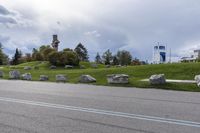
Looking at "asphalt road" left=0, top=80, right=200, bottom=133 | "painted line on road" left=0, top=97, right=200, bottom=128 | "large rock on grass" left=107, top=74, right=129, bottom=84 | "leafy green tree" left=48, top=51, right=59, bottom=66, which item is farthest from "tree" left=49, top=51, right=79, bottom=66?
"asphalt road" left=0, top=80, right=200, bottom=133

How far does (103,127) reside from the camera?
7.37 metres

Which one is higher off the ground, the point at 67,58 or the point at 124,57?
the point at 124,57

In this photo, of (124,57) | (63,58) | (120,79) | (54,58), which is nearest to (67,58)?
(63,58)

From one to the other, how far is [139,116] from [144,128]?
57.1 inches

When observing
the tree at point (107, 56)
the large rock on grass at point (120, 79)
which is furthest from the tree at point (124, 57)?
the large rock on grass at point (120, 79)

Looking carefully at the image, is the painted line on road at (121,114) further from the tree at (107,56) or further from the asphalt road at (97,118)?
the tree at (107,56)

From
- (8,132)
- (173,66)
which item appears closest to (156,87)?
(173,66)

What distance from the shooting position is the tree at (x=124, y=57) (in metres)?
92.4

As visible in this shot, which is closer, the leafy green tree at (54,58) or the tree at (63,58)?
the tree at (63,58)

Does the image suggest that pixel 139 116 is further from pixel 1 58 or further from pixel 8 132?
pixel 1 58

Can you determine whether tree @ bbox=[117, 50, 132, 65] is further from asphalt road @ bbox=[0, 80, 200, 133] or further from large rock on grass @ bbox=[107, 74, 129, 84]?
asphalt road @ bbox=[0, 80, 200, 133]

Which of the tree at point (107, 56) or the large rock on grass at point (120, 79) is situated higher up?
the tree at point (107, 56)

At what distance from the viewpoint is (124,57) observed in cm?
9338

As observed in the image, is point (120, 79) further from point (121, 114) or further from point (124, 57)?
point (124, 57)
